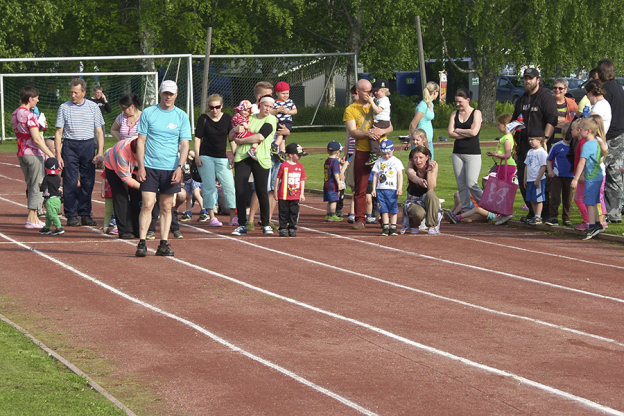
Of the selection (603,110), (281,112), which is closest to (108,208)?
(281,112)

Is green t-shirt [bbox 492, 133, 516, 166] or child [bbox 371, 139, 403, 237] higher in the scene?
green t-shirt [bbox 492, 133, 516, 166]

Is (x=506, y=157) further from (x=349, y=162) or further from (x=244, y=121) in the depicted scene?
(x=244, y=121)

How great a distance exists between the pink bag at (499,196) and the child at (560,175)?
24.7 inches

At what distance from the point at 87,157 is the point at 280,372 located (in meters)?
7.78

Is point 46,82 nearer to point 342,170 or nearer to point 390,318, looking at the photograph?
point 342,170

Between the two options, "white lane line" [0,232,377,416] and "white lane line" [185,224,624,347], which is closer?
"white lane line" [0,232,377,416]

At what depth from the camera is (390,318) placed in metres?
8.34

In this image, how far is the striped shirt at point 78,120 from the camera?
43.4 ft

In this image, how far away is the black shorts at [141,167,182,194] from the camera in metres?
10.9

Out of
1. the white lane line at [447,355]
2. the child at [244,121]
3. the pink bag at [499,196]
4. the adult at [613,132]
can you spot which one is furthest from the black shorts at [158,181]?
the adult at [613,132]

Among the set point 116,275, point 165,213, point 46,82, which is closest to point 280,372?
point 116,275

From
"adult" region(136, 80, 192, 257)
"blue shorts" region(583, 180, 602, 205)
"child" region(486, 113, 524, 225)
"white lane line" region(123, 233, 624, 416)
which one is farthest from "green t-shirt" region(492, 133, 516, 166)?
"white lane line" region(123, 233, 624, 416)

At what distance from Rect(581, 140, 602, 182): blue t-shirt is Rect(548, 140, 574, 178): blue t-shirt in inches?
34.8

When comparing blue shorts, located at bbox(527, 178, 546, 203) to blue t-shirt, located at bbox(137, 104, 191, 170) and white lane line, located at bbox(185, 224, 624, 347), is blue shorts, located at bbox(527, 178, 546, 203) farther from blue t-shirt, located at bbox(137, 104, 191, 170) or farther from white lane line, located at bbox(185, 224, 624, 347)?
blue t-shirt, located at bbox(137, 104, 191, 170)
